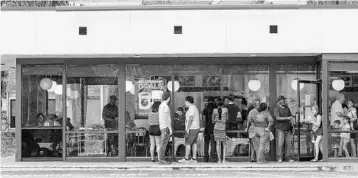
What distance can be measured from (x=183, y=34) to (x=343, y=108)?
4768 millimetres

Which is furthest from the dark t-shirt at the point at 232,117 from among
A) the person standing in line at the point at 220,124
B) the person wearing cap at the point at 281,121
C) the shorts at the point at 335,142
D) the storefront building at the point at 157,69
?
the shorts at the point at 335,142

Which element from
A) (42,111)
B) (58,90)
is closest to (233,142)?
(58,90)

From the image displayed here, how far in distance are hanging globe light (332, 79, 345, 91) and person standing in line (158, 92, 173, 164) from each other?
4.54 metres

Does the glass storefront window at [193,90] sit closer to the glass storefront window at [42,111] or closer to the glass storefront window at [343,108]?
the glass storefront window at [343,108]

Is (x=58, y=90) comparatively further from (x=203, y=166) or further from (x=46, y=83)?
(x=203, y=166)

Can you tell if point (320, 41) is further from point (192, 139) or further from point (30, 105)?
point (30, 105)

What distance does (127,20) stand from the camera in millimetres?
19422

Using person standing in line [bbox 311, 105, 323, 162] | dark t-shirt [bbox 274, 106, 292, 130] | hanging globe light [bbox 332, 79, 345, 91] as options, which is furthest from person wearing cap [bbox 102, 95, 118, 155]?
hanging globe light [bbox 332, 79, 345, 91]

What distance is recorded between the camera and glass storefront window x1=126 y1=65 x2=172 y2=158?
65.7 ft

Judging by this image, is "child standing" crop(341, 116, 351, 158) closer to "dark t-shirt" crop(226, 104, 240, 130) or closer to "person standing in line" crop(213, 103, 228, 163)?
"dark t-shirt" crop(226, 104, 240, 130)

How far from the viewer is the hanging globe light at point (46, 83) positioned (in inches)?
795

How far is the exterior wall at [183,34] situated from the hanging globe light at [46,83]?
1.12m

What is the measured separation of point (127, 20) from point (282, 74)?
456cm

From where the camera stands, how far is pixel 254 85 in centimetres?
2020
